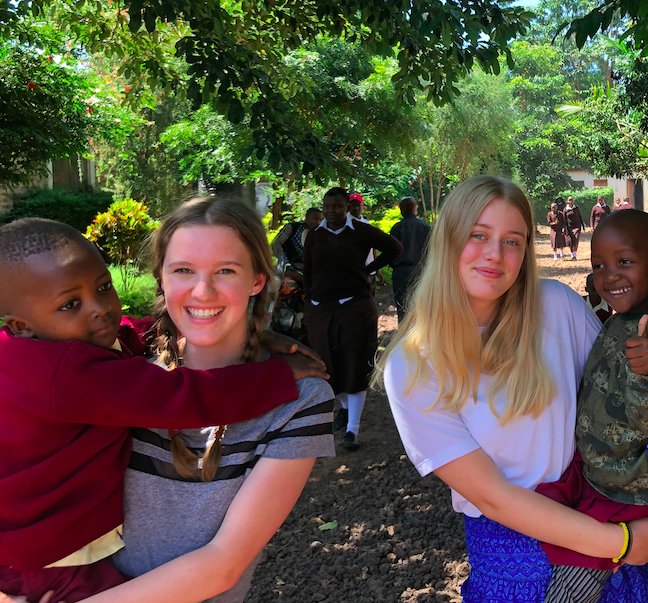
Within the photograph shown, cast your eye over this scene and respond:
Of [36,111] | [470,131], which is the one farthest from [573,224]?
[36,111]

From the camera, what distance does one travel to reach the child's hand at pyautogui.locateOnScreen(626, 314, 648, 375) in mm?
1617

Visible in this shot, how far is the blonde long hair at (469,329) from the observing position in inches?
69.8

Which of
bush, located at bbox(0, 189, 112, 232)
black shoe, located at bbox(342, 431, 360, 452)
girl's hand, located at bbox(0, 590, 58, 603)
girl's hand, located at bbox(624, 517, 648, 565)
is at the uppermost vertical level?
bush, located at bbox(0, 189, 112, 232)

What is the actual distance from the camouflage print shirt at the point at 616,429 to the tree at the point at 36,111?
332 inches

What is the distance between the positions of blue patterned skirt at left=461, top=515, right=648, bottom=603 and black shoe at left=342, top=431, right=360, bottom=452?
3753mm

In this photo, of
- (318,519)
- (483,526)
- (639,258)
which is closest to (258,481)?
(483,526)

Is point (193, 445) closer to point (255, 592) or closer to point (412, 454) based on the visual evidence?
point (412, 454)

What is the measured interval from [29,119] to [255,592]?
7.50m

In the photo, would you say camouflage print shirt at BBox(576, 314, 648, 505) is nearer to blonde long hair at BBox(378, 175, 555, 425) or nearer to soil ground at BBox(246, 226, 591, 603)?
blonde long hair at BBox(378, 175, 555, 425)

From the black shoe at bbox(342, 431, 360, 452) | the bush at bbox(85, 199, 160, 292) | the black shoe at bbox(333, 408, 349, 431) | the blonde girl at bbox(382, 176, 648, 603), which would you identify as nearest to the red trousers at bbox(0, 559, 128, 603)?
the blonde girl at bbox(382, 176, 648, 603)

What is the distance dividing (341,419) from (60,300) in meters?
4.78

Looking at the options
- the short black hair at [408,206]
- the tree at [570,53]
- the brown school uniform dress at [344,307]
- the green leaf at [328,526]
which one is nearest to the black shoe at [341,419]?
the brown school uniform dress at [344,307]

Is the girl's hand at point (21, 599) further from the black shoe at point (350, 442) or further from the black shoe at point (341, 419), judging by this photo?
the black shoe at point (341, 419)

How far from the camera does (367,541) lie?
4062mm
